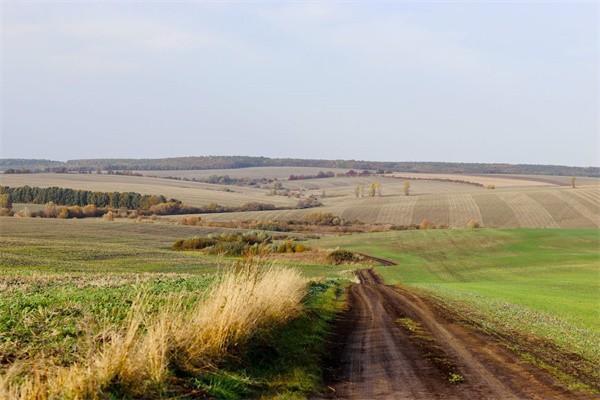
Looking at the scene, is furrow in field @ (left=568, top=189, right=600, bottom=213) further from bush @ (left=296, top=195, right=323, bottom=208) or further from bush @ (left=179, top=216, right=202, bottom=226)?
bush @ (left=179, top=216, right=202, bottom=226)

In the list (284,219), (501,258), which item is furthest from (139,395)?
(284,219)

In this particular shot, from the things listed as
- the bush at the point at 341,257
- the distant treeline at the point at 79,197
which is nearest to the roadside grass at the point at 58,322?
the bush at the point at 341,257

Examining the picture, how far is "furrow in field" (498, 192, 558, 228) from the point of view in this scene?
356 feet

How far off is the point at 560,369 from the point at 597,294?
99.3 ft

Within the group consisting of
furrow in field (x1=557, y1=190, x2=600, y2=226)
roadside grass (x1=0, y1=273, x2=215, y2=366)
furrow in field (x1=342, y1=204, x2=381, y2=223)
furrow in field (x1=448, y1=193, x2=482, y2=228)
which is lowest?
furrow in field (x1=342, y1=204, x2=381, y2=223)

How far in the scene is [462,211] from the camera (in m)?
123

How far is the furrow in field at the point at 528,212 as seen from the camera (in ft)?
356

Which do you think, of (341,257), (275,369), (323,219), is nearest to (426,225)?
(323,219)

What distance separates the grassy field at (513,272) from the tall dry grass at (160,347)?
25.9 ft

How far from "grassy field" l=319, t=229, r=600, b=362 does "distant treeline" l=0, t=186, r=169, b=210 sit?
54923mm

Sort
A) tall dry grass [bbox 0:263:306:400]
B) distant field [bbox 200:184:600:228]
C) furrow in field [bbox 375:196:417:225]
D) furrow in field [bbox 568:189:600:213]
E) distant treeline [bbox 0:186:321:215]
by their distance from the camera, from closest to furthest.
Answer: tall dry grass [bbox 0:263:306:400], distant field [bbox 200:184:600:228], furrow in field [bbox 568:189:600:213], furrow in field [bbox 375:196:417:225], distant treeline [bbox 0:186:321:215]

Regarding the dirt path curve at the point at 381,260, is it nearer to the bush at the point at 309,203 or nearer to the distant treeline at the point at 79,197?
the bush at the point at 309,203

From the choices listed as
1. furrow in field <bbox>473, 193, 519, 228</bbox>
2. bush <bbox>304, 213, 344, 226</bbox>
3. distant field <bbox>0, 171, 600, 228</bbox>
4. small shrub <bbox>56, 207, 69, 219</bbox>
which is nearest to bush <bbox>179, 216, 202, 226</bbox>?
distant field <bbox>0, 171, 600, 228</bbox>

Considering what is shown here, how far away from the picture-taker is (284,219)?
12050cm
